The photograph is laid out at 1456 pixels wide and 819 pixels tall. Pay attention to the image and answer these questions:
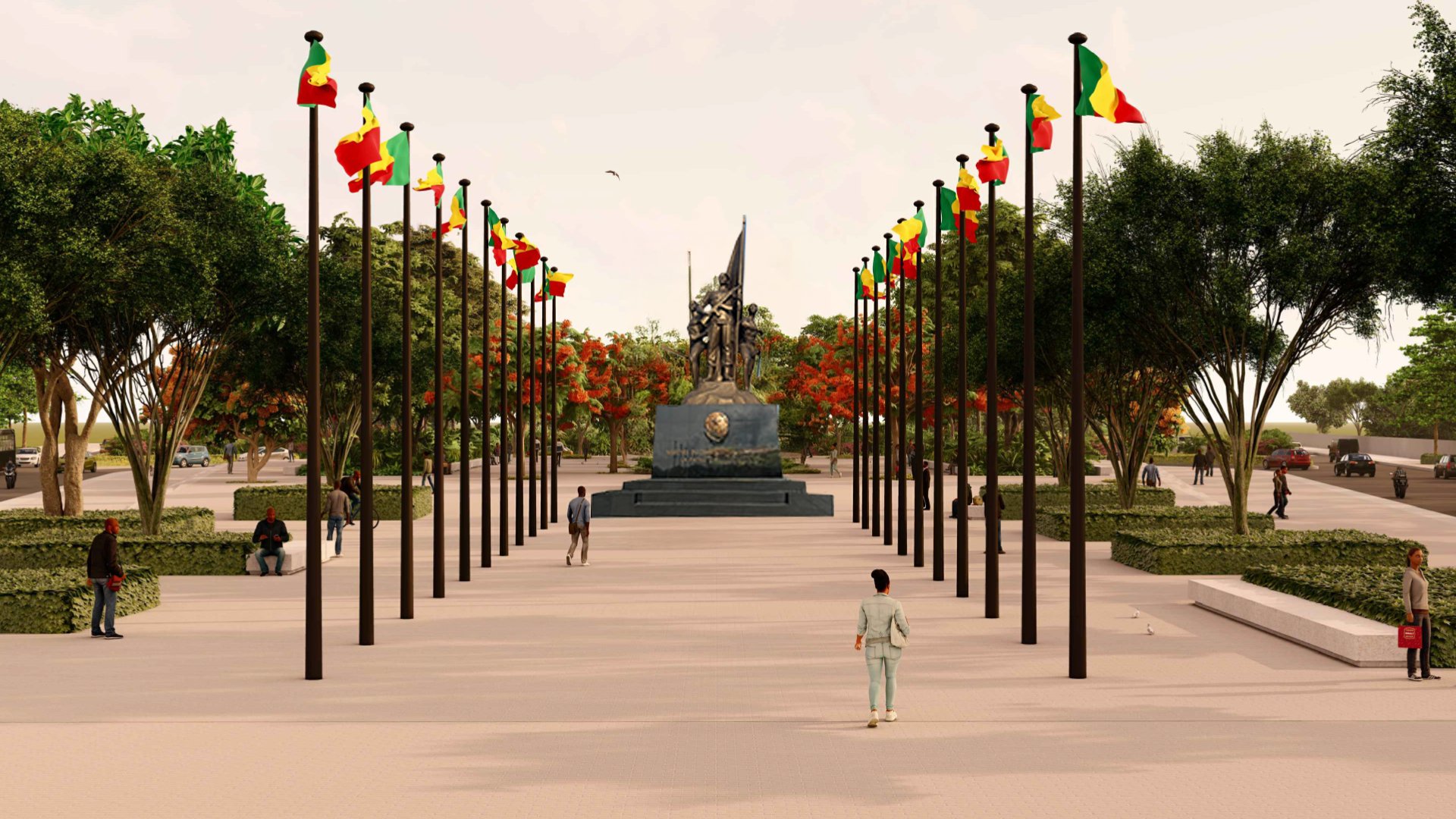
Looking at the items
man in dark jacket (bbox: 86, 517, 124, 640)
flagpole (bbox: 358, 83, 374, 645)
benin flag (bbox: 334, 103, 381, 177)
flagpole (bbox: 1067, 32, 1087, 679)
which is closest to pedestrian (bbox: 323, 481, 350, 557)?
man in dark jacket (bbox: 86, 517, 124, 640)

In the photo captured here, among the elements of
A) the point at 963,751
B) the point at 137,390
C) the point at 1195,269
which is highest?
the point at 1195,269

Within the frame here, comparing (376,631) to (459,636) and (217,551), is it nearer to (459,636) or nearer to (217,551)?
(459,636)

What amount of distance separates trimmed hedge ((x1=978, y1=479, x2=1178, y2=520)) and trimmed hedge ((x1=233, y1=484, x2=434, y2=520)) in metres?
17.7

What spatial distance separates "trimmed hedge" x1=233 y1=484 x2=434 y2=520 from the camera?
147ft

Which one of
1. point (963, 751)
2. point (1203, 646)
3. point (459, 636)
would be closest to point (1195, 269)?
point (1203, 646)

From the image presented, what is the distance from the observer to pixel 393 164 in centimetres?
1994

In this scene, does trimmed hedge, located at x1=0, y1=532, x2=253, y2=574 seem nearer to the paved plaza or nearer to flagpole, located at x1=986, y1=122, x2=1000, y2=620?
the paved plaza

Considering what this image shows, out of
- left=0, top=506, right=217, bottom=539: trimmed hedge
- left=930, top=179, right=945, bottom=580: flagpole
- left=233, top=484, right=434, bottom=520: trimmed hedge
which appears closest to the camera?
left=930, top=179, right=945, bottom=580: flagpole

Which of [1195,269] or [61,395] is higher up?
[1195,269]

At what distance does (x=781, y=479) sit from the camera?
48.8 meters

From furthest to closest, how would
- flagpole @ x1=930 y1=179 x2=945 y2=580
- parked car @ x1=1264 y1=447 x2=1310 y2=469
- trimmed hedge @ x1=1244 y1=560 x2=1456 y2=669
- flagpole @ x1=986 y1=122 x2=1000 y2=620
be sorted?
parked car @ x1=1264 y1=447 x2=1310 y2=469 → flagpole @ x1=930 y1=179 x2=945 y2=580 → flagpole @ x1=986 y1=122 x2=1000 y2=620 → trimmed hedge @ x1=1244 y1=560 x2=1456 y2=669

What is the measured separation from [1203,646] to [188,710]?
455 inches

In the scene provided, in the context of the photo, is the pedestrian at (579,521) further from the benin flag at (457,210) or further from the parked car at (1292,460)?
the parked car at (1292,460)

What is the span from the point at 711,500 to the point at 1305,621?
29.9 m
